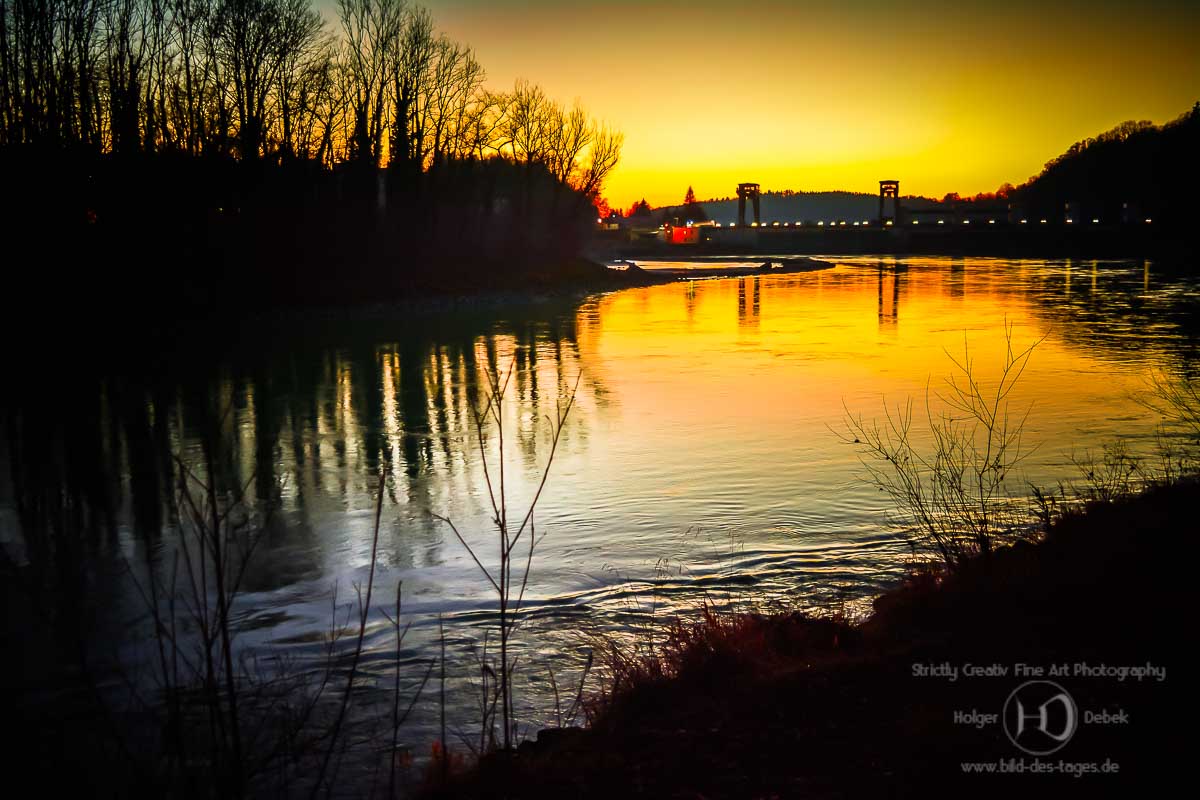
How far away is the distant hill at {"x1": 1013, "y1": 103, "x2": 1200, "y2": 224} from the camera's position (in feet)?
273

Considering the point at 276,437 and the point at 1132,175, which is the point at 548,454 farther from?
the point at 1132,175

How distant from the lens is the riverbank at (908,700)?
15.1 feet

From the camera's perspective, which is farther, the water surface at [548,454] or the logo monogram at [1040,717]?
the water surface at [548,454]

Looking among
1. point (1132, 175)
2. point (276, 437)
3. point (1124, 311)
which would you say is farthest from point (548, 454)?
point (1132, 175)

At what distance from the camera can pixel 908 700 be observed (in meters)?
5.36

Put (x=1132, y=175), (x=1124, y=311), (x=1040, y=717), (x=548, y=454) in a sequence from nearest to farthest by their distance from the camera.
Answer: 1. (x=1040, y=717)
2. (x=548, y=454)
3. (x=1124, y=311)
4. (x=1132, y=175)

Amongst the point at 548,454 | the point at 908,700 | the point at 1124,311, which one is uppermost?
the point at 1124,311

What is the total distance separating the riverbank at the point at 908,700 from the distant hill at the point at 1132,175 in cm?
8701

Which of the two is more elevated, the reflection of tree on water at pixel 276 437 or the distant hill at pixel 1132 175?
the distant hill at pixel 1132 175

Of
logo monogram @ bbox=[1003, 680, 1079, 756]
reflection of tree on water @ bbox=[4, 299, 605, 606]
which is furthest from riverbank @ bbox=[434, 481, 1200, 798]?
reflection of tree on water @ bbox=[4, 299, 605, 606]

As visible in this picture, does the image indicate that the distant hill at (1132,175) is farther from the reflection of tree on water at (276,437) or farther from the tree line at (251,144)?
the reflection of tree on water at (276,437)

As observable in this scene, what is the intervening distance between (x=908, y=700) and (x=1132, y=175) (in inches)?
5659

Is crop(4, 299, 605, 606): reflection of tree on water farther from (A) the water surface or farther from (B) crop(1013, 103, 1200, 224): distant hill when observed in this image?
(B) crop(1013, 103, 1200, 224): distant hill

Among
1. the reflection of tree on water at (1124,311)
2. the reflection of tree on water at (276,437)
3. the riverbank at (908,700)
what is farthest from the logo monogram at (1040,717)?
the reflection of tree on water at (1124,311)
